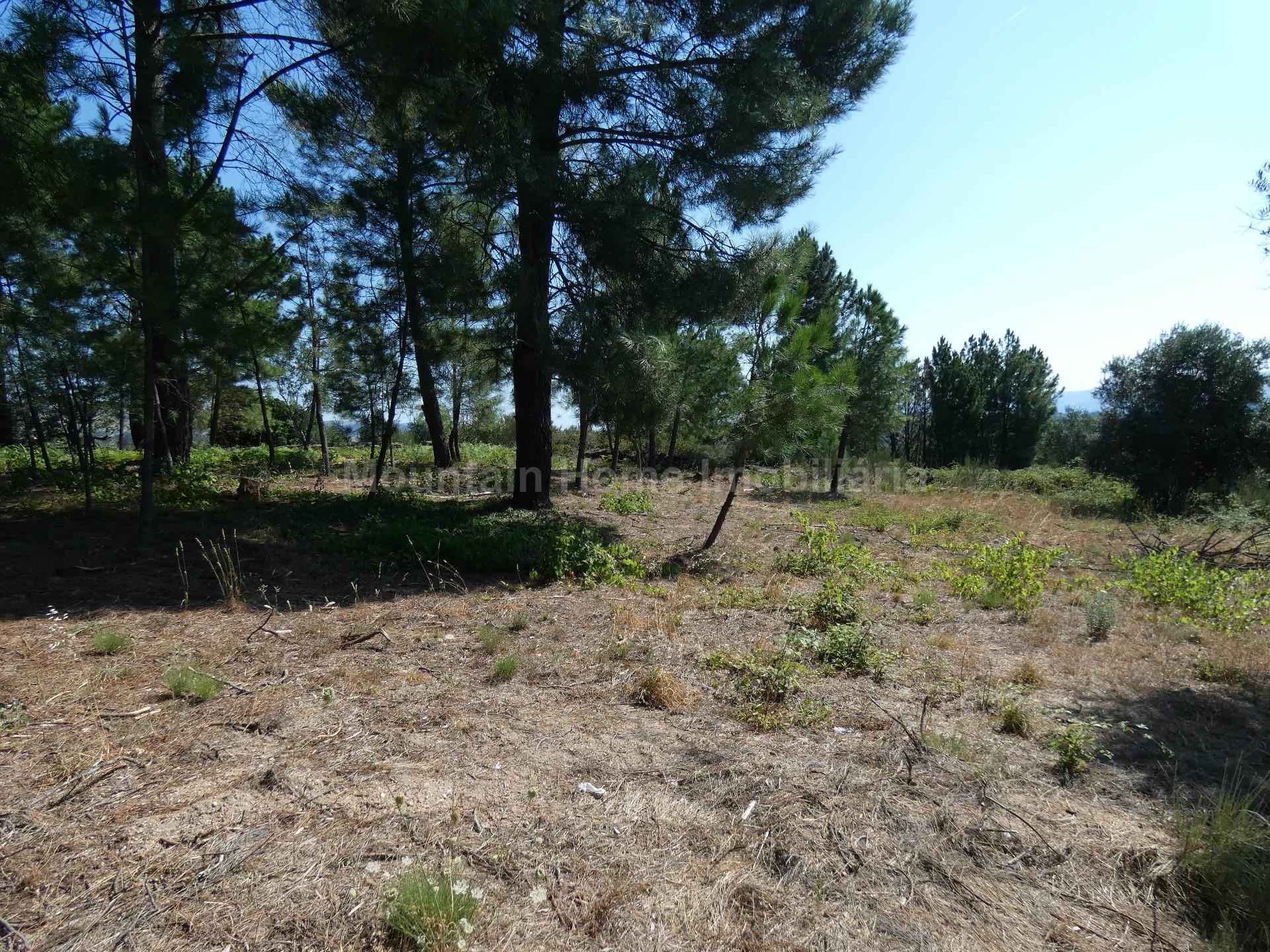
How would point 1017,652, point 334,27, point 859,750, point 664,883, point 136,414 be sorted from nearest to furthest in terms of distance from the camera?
point 664,883 → point 859,750 → point 1017,652 → point 334,27 → point 136,414

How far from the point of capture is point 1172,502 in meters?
16.5

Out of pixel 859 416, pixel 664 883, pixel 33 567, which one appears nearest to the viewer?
pixel 664 883

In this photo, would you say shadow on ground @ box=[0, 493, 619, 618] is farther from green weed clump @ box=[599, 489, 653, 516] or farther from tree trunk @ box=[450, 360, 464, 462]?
tree trunk @ box=[450, 360, 464, 462]

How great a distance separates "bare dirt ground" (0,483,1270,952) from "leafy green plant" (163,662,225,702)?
0.08 m

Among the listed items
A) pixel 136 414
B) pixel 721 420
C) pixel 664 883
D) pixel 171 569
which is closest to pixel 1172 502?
pixel 721 420

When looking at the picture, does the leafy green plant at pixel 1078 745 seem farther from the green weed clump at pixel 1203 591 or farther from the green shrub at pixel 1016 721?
the green weed clump at pixel 1203 591

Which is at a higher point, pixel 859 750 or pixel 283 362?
pixel 283 362

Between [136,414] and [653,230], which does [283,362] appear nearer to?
[136,414]

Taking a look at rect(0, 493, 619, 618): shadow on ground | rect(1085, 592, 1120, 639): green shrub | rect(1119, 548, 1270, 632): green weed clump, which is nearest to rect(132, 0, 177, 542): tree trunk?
rect(0, 493, 619, 618): shadow on ground

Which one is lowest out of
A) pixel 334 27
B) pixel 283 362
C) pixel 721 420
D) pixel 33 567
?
pixel 33 567

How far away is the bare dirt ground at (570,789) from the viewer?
6.00 ft

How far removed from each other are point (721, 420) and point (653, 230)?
2.67 meters

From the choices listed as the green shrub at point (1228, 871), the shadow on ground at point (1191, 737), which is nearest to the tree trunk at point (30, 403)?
the green shrub at point (1228, 871)

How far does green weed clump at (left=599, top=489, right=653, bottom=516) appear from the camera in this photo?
949 centimetres
